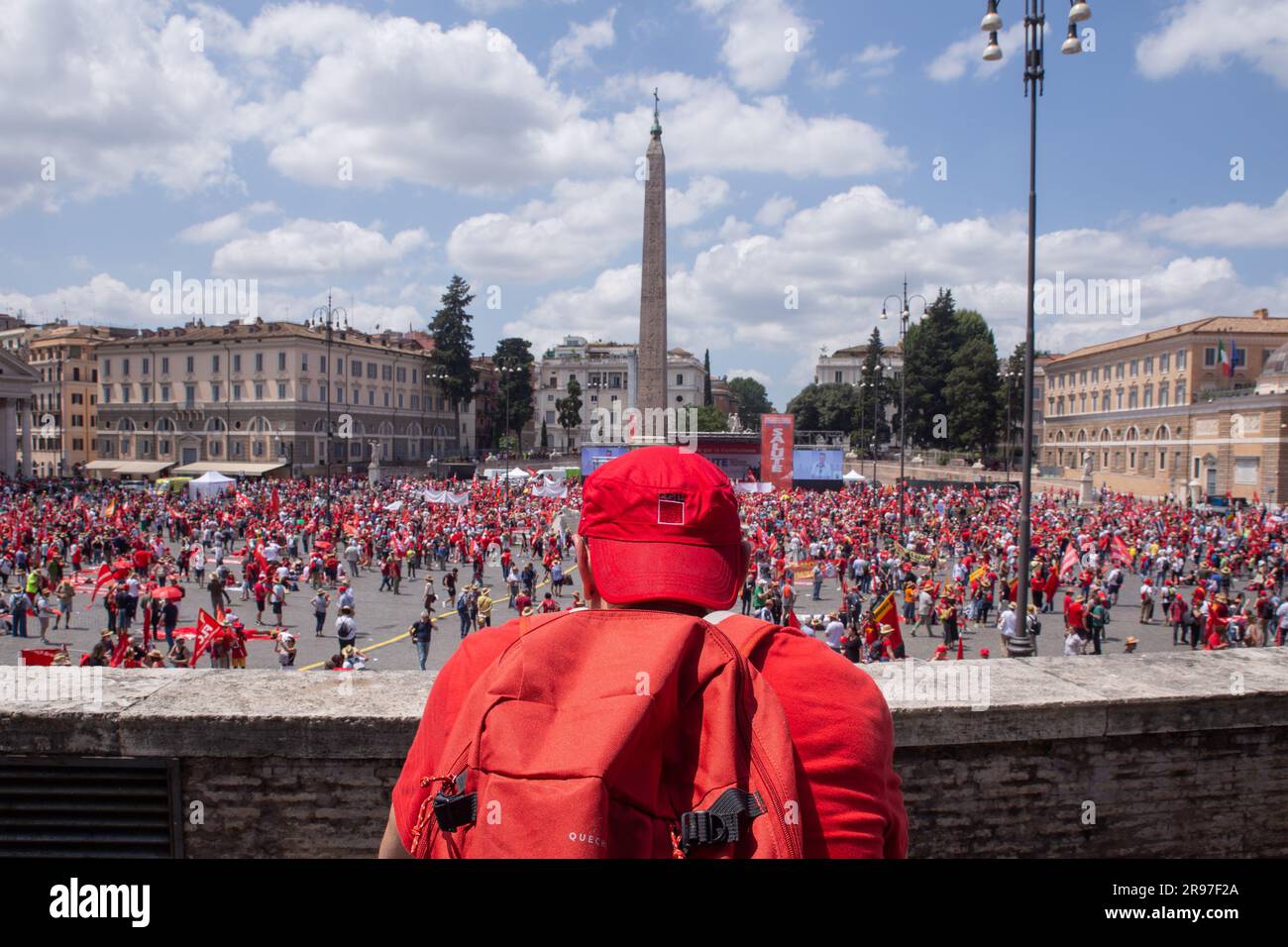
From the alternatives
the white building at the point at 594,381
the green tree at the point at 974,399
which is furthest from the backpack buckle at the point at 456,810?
the white building at the point at 594,381

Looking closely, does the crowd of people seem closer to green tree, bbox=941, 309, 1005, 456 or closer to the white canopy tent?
the white canopy tent

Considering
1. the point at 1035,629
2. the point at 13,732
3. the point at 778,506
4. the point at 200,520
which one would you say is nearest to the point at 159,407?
the point at 200,520

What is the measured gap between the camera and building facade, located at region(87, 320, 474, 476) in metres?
66.8

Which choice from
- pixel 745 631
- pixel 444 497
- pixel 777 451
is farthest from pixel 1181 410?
pixel 745 631

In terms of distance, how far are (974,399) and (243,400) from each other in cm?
5831

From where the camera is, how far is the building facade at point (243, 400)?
66812mm

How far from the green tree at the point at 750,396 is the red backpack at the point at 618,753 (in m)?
164

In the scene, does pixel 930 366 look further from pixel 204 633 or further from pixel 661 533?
pixel 661 533

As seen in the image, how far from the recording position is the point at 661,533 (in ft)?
4.29

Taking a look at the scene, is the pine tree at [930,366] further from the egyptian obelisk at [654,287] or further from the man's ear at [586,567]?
the man's ear at [586,567]

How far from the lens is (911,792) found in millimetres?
3369

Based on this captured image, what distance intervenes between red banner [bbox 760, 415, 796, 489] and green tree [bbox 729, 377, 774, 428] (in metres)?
121
